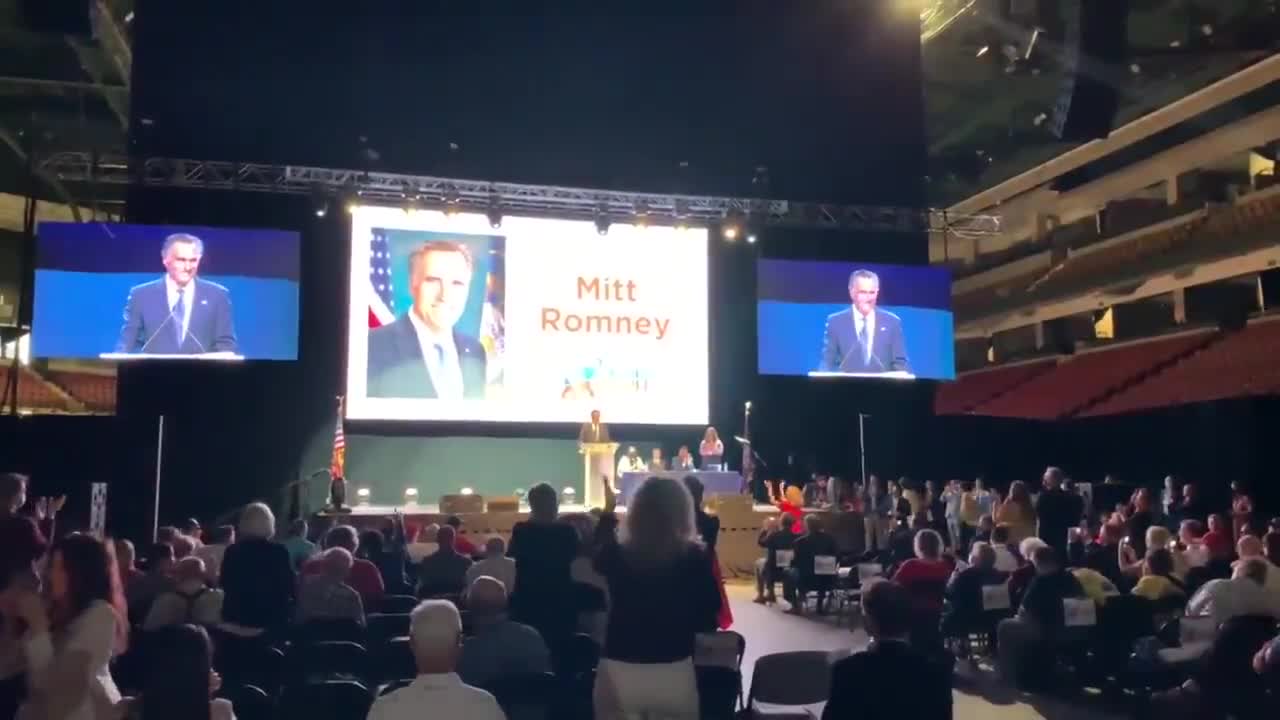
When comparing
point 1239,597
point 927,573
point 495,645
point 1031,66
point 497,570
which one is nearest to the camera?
point 495,645

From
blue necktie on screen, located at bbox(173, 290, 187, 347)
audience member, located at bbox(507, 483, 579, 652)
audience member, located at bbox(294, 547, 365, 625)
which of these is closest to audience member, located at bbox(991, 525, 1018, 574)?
audience member, located at bbox(507, 483, 579, 652)

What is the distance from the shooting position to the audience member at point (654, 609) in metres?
3.39

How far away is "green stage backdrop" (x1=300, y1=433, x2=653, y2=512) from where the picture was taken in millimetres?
13438

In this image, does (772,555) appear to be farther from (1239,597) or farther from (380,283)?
(380,283)

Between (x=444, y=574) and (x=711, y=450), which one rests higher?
(x=711, y=450)

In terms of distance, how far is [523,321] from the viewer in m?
13.0

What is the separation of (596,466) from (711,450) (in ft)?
4.90

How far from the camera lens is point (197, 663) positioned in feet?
10.2

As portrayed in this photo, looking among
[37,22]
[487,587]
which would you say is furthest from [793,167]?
[487,587]

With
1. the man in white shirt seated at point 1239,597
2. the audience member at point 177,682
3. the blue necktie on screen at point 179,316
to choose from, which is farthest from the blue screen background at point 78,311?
the man in white shirt seated at point 1239,597

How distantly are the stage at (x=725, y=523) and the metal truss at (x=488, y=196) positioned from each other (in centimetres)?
375

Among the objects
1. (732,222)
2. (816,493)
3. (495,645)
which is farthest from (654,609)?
(816,493)

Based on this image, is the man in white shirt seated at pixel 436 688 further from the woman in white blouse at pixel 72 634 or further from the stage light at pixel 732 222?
the stage light at pixel 732 222

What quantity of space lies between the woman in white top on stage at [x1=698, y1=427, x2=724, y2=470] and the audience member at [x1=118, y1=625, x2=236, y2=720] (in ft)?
33.2
